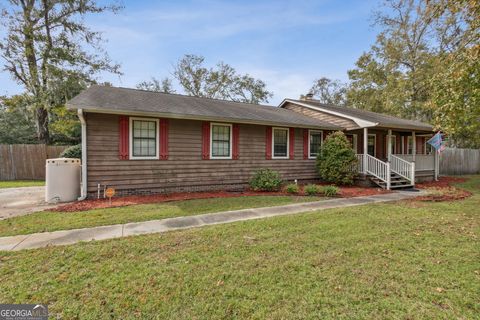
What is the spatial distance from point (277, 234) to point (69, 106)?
6692mm

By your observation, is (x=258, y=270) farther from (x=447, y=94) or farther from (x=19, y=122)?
(x=19, y=122)

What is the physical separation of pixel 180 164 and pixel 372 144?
466 inches

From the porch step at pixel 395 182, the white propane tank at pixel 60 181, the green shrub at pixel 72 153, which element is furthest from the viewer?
the green shrub at pixel 72 153

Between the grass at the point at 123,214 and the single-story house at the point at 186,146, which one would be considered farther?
the single-story house at the point at 186,146

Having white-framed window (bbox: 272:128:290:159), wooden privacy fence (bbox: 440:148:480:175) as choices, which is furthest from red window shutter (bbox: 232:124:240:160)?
wooden privacy fence (bbox: 440:148:480:175)

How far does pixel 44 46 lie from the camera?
1653 cm

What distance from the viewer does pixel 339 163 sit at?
10914mm

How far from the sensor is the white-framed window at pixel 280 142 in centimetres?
1116

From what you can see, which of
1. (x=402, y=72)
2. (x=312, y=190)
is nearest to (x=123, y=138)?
(x=312, y=190)

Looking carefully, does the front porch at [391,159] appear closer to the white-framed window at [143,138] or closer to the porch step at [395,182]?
the porch step at [395,182]

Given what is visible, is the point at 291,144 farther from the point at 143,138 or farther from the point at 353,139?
the point at 143,138

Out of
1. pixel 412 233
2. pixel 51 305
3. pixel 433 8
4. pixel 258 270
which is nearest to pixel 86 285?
pixel 51 305

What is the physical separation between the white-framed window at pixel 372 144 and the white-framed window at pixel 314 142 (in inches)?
170

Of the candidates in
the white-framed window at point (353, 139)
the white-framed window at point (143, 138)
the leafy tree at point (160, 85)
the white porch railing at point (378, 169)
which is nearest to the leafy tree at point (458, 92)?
the white porch railing at point (378, 169)
